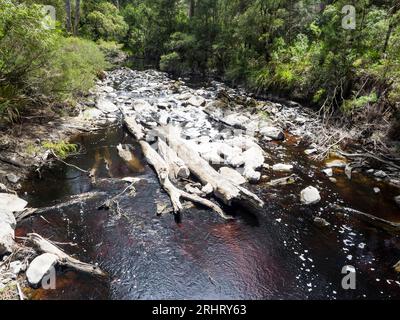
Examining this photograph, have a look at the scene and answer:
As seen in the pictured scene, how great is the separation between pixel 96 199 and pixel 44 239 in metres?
2.32

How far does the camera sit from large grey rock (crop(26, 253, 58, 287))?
6039mm

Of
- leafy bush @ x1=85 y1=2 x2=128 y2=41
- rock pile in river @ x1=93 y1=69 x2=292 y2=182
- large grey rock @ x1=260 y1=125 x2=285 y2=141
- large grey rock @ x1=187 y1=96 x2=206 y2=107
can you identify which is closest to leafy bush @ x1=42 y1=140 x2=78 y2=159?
rock pile in river @ x1=93 y1=69 x2=292 y2=182

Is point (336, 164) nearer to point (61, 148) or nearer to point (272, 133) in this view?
point (272, 133)

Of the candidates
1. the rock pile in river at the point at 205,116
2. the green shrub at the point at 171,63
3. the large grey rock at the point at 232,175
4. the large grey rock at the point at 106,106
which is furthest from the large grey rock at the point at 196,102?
the green shrub at the point at 171,63

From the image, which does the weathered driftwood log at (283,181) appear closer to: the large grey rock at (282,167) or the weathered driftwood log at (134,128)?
the large grey rock at (282,167)

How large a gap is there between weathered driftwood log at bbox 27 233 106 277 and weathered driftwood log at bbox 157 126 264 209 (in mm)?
4076

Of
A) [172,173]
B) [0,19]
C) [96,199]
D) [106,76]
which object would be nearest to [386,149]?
[172,173]

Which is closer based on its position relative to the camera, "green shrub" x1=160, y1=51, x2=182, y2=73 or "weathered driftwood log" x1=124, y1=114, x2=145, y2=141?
"weathered driftwood log" x1=124, y1=114, x2=145, y2=141

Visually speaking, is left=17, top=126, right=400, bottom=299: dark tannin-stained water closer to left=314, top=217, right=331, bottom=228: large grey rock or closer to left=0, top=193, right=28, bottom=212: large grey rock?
left=314, top=217, right=331, bottom=228: large grey rock

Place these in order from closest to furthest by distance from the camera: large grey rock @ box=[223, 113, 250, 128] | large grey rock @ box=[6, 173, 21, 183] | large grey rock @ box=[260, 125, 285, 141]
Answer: large grey rock @ box=[6, 173, 21, 183] < large grey rock @ box=[260, 125, 285, 141] < large grey rock @ box=[223, 113, 250, 128]

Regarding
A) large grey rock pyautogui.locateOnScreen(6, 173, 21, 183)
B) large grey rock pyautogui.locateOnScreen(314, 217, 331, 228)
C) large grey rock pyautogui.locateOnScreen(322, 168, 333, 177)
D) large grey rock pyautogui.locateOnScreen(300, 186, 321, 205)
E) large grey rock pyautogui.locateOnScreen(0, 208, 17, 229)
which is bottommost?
large grey rock pyautogui.locateOnScreen(322, 168, 333, 177)

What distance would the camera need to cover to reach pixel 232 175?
1067 cm

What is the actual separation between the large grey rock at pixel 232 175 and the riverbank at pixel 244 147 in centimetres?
4

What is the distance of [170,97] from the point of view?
861 inches
